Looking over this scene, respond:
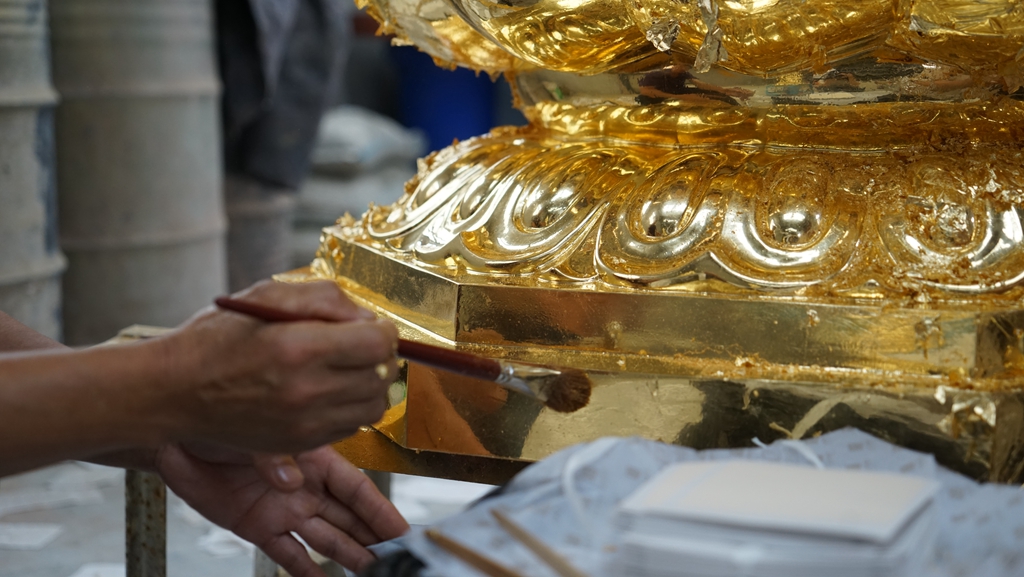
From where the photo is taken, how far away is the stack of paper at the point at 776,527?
1.36ft

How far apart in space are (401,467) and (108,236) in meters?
1.80

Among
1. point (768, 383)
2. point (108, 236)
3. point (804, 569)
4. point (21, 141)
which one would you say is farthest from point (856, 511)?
point (108, 236)

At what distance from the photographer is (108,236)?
7.62 ft

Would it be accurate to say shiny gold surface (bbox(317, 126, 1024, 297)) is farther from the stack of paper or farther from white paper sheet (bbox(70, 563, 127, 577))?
white paper sheet (bbox(70, 563, 127, 577))

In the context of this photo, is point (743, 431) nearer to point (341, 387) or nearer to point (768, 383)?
point (768, 383)

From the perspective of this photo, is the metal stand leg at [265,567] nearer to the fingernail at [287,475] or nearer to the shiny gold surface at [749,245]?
the shiny gold surface at [749,245]

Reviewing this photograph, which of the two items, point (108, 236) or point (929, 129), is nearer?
point (929, 129)

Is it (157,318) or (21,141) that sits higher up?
(21,141)

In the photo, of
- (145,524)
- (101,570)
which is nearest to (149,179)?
(101,570)

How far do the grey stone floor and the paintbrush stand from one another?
955 mm

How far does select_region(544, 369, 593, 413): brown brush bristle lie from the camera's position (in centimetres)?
62

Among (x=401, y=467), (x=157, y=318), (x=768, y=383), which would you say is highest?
(x=768, y=383)

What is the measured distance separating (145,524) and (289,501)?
0.29 m

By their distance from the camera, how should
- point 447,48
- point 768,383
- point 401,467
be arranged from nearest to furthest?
1. point 768,383
2. point 401,467
3. point 447,48
